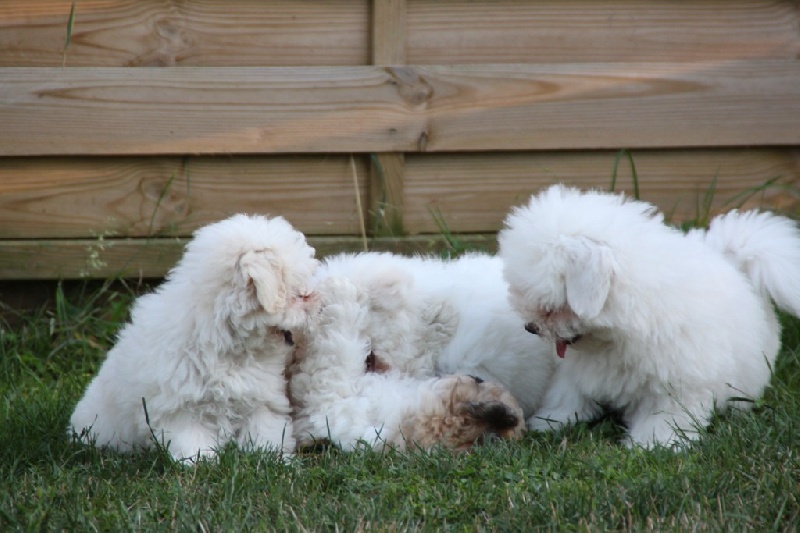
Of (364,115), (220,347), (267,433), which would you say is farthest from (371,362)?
(364,115)

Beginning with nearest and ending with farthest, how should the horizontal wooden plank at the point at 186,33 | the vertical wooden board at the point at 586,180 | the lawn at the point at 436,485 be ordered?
the lawn at the point at 436,485 < the horizontal wooden plank at the point at 186,33 < the vertical wooden board at the point at 586,180

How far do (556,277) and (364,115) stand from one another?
78.6 inches

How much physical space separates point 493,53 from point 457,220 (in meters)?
0.92

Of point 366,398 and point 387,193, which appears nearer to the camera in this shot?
point 366,398

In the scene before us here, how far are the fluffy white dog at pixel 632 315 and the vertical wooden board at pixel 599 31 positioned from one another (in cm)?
164

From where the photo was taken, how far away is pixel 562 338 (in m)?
3.51

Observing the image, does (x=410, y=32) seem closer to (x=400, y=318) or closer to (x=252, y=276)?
(x=400, y=318)

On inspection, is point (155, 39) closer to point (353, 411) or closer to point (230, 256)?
point (230, 256)

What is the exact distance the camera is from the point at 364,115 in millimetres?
5074

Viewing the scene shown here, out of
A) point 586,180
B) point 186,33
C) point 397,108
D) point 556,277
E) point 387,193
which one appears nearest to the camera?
point 556,277

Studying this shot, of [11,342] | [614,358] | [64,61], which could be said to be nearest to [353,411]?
[614,358]

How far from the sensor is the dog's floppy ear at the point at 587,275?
3324 mm

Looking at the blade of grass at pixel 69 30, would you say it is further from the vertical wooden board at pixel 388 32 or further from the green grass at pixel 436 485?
the green grass at pixel 436 485

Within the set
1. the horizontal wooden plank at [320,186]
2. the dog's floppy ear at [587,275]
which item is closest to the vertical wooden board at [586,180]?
the horizontal wooden plank at [320,186]
